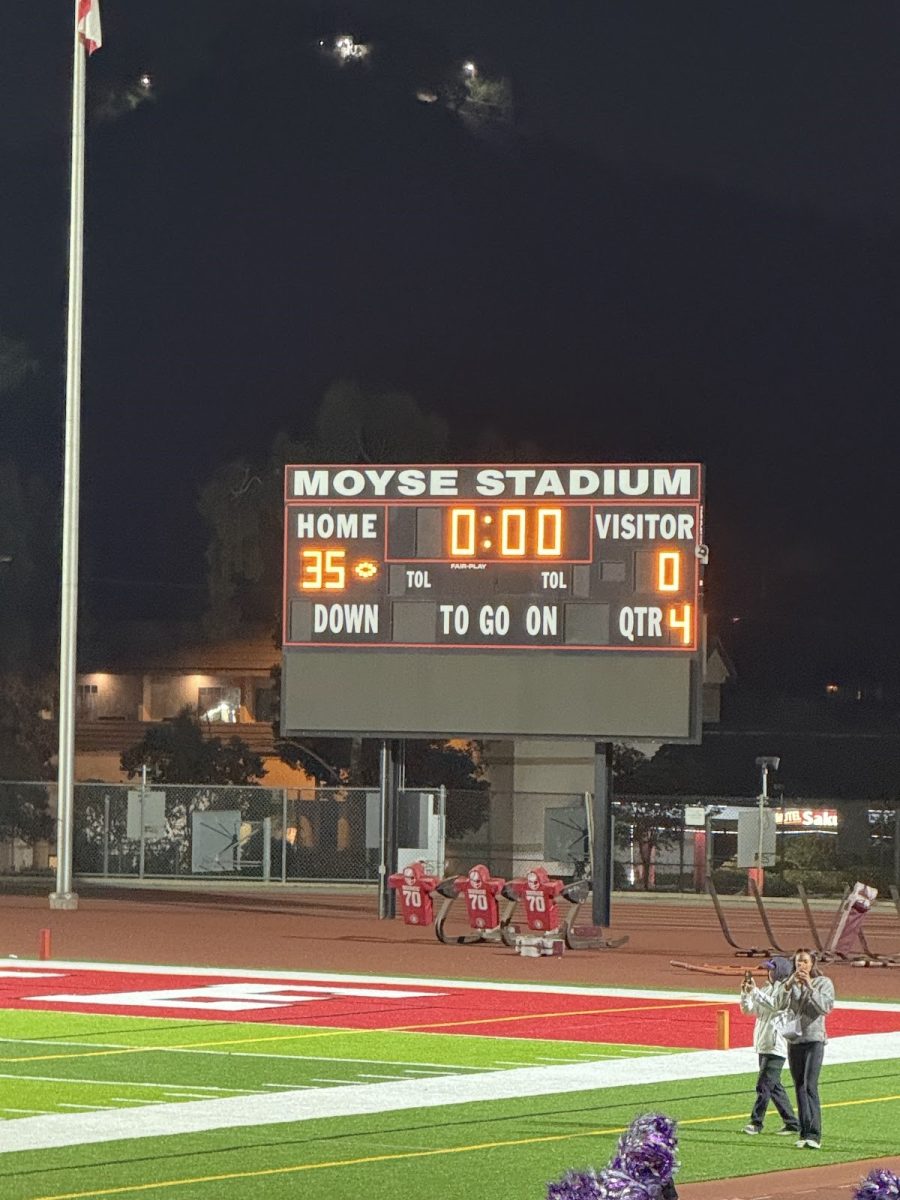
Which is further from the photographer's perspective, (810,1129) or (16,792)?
(16,792)

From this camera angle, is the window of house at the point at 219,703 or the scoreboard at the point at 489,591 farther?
the window of house at the point at 219,703

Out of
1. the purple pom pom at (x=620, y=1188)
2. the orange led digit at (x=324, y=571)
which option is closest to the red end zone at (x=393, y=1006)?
the orange led digit at (x=324, y=571)

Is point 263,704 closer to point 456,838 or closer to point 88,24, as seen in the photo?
point 456,838

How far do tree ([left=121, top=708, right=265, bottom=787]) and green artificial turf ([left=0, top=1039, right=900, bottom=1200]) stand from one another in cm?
3934

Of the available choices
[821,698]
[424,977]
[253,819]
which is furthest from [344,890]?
[821,698]

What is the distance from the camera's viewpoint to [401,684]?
30203 mm

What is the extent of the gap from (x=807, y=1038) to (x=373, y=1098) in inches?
129

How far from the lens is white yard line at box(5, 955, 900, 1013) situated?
21.9 meters

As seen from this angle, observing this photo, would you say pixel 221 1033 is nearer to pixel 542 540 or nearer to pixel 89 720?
pixel 542 540

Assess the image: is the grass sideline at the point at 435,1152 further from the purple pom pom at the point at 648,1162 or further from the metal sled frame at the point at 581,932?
Result: the metal sled frame at the point at 581,932

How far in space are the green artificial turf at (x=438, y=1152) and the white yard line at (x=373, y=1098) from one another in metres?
0.25

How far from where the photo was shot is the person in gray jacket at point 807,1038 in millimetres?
12242

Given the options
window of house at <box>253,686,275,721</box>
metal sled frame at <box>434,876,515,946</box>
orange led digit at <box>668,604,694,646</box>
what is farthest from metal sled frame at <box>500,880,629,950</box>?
window of house at <box>253,686,275,721</box>

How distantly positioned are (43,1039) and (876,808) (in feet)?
110
